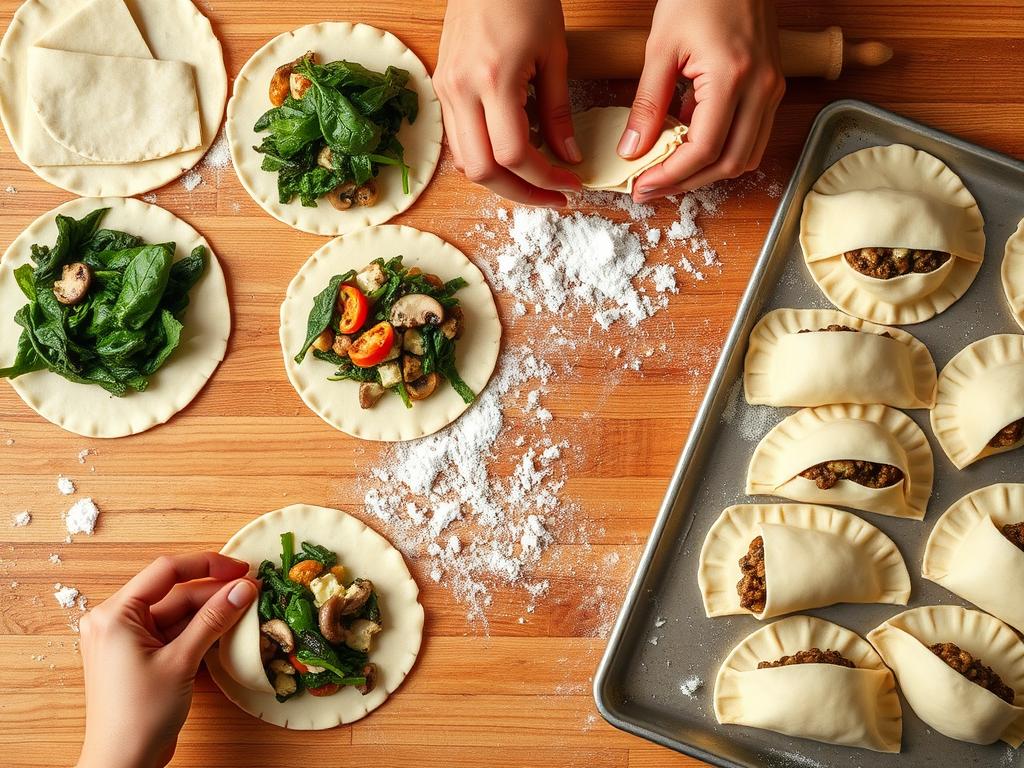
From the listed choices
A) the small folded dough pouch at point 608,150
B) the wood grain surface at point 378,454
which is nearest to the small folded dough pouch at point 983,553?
the wood grain surface at point 378,454

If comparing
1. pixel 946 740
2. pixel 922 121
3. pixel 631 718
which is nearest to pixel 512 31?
pixel 922 121

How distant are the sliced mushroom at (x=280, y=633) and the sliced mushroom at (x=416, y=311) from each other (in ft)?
3.00

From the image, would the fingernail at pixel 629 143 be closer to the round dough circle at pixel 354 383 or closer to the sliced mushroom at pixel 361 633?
the round dough circle at pixel 354 383

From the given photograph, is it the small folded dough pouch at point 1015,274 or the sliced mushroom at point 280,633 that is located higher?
the small folded dough pouch at point 1015,274

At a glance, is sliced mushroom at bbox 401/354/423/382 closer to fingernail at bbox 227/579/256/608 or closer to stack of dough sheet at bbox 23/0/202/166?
fingernail at bbox 227/579/256/608

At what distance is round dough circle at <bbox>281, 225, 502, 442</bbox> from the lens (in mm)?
2461

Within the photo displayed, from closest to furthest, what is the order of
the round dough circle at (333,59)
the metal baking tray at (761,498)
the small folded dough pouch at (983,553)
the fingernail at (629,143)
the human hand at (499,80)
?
1. the human hand at (499,80)
2. the fingernail at (629,143)
3. the small folded dough pouch at (983,553)
4. the metal baking tray at (761,498)
5. the round dough circle at (333,59)

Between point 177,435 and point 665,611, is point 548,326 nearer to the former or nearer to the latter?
point 665,611

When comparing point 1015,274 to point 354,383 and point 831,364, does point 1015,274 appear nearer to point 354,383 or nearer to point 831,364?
point 831,364

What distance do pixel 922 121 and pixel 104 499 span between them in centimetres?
275

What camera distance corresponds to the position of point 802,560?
2291 millimetres

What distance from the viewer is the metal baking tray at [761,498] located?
2373mm

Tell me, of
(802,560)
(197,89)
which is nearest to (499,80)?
(197,89)

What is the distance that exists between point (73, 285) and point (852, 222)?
2.26 meters
